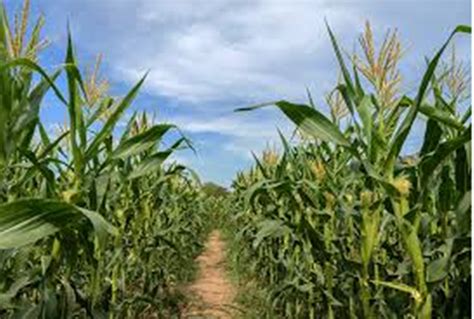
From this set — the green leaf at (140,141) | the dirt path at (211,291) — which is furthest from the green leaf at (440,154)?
the dirt path at (211,291)

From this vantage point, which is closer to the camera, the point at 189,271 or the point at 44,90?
the point at 44,90

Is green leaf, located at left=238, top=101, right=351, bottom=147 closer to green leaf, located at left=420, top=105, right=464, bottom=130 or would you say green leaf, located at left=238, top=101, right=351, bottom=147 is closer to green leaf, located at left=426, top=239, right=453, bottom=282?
green leaf, located at left=420, top=105, right=464, bottom=130

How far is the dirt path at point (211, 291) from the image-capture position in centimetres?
630

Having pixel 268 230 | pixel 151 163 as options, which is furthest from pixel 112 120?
pixel 268 230

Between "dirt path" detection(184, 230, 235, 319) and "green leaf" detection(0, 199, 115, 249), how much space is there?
2.98m

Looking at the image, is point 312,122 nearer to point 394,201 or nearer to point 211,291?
point 394,201

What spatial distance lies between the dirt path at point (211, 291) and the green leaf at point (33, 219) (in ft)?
9.79

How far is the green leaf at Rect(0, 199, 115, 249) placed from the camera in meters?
1.85

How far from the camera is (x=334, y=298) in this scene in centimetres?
372

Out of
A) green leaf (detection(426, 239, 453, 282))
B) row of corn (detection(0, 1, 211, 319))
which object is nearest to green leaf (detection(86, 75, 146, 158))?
row of corn (detection(0, 1, 211, 319))

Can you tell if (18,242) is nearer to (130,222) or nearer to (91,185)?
(91,185)

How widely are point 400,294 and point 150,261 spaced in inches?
116

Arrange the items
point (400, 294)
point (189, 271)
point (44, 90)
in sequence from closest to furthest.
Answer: point (44, 90)
point (400, 294)
point (189, 271)

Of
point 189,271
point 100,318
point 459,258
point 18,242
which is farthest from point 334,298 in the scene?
point 189,271
